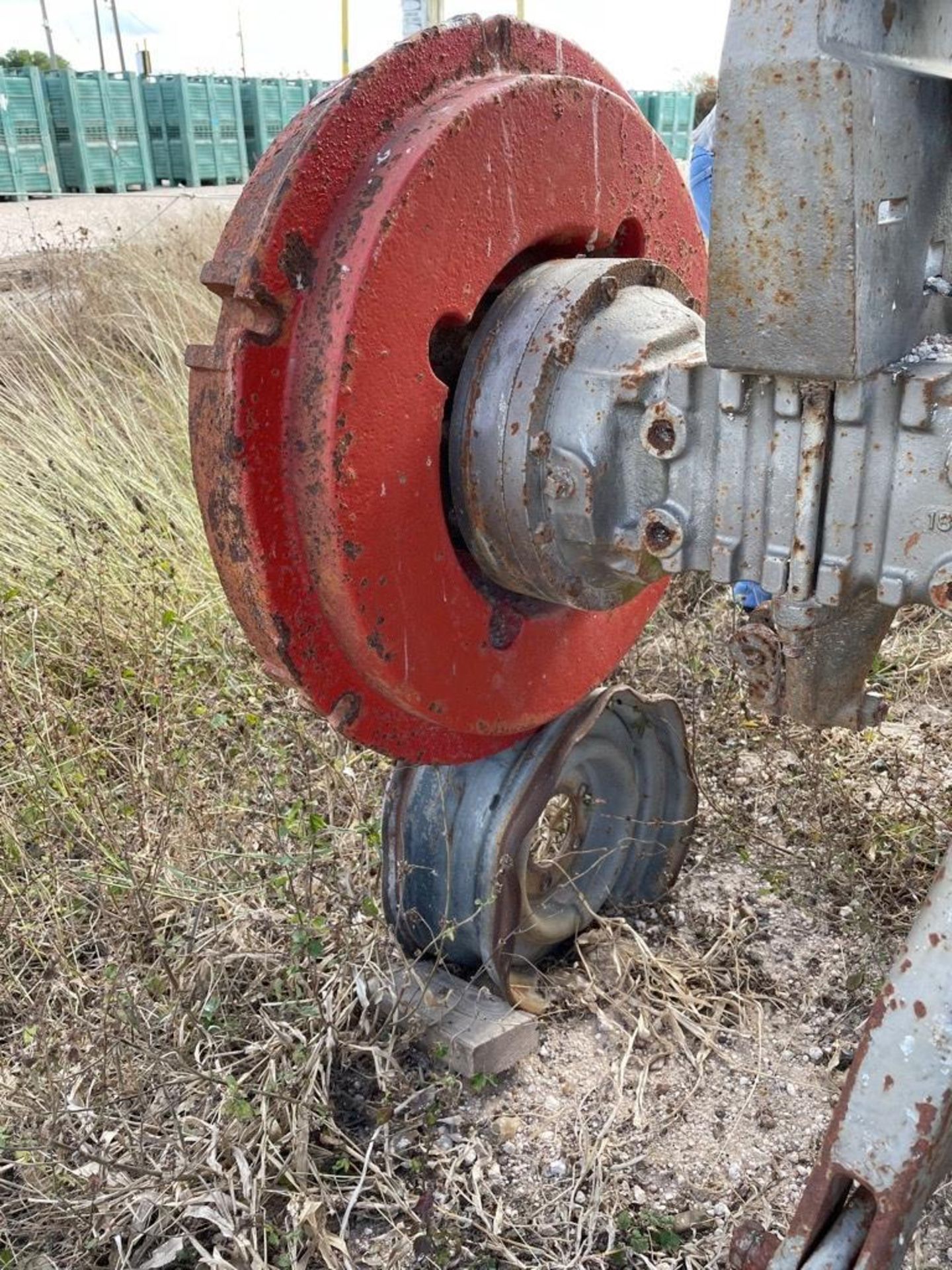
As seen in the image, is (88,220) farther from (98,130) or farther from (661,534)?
(661,534)

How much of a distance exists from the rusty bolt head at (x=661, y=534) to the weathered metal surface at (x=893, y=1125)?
1.86 feet

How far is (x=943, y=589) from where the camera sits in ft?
4.37

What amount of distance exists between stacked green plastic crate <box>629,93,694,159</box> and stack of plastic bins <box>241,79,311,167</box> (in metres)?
5.43

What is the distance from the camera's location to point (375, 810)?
2693mm

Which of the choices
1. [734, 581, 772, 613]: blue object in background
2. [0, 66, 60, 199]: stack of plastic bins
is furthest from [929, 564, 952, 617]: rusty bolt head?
[0, 66, 60, 199]: stack of plastic bins

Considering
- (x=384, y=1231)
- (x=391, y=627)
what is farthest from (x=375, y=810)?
(x=391, y=627)

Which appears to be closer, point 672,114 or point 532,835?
point 532,835

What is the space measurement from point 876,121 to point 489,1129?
1.67 metres

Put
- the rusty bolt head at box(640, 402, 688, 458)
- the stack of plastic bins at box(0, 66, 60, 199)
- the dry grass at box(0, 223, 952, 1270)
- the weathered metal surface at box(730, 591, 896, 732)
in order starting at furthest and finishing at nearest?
the stack of plastic bins at box(0, 66, 60, 199), the dry grass at box(0, 223, 952, 1270), the weathered metal surface at box(730, 591, 896, 732), the rusty bolt head at box(640, 402, 688, 458)

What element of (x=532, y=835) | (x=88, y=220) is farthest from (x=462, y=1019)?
(x=88, y=220)

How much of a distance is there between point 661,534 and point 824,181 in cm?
51

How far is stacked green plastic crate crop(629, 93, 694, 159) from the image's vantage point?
1834cm

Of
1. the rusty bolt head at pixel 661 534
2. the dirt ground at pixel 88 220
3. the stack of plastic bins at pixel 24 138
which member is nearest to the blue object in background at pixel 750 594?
the rusty bolt head at pixel 661 534

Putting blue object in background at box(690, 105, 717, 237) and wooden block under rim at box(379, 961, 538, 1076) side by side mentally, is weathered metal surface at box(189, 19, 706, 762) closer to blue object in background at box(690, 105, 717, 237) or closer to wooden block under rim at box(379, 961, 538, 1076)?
wooden block under rim at box(379, 961, 538, 1076)
